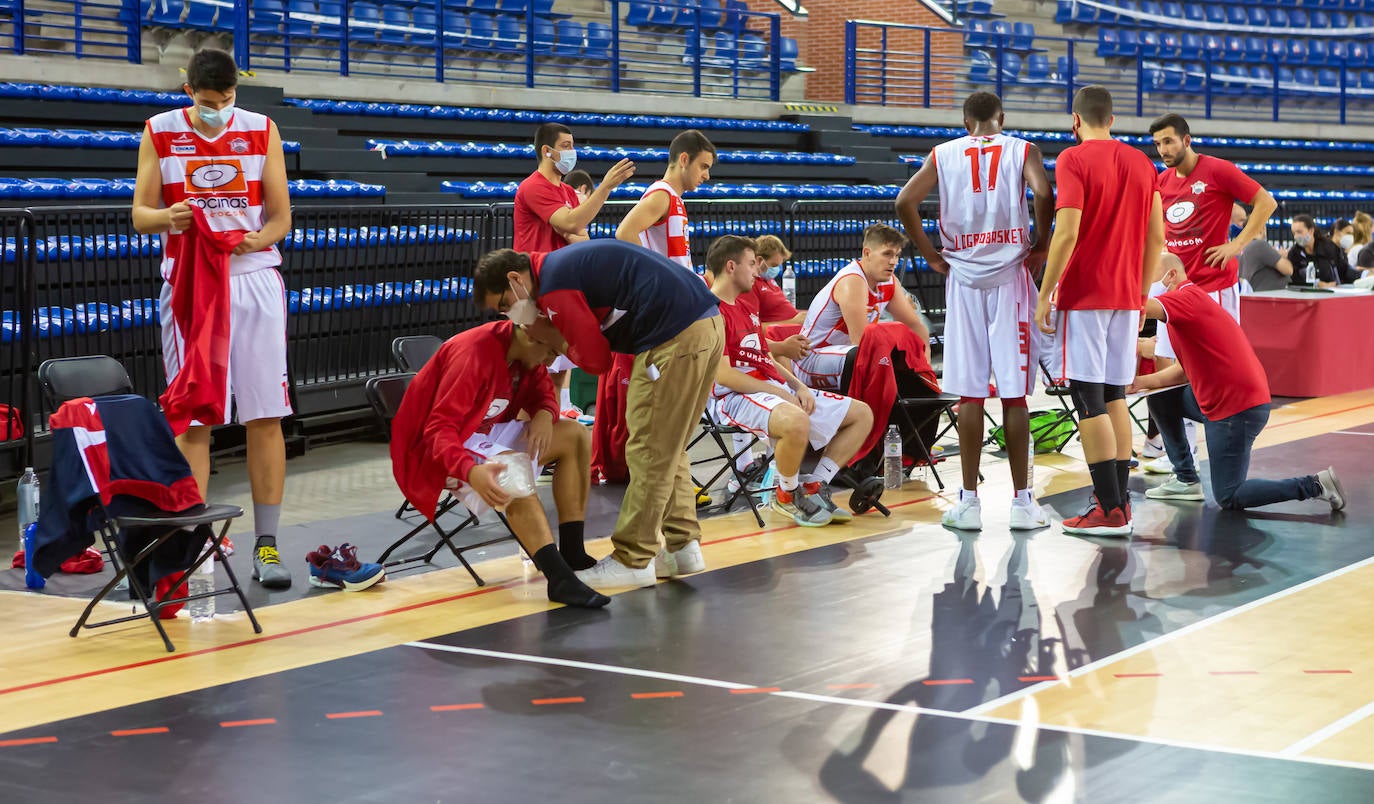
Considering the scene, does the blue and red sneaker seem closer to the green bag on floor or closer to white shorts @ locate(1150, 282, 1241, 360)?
the green bag on floor

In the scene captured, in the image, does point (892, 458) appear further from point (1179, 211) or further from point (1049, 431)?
point (1179, 211)

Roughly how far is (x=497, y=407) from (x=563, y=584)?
2.41ft

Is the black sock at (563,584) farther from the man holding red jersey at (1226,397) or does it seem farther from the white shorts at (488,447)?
the man holding red jersey at (1226,397)

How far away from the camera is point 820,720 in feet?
14.2

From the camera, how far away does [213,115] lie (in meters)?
5.98

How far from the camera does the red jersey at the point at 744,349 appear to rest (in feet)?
24.2

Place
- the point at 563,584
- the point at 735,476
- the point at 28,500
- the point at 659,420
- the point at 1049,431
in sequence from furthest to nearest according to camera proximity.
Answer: the point at 1049,431 < the point at 735,476 < the point at 28,500 < the point at 659,420 < the point at 563,584

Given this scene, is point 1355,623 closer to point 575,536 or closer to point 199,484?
point 575,536

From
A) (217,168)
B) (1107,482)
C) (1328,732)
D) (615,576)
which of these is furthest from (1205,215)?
(217,168)

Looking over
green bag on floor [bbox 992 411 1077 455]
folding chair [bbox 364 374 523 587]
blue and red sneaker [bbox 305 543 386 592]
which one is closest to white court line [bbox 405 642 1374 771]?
blue and red sneaker [bbox 305 543 386 592]

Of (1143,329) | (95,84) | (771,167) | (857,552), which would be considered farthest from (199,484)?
(771,167)

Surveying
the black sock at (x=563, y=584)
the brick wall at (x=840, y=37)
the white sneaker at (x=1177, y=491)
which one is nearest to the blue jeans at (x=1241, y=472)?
the white sneaker at (x=1177, y=491)

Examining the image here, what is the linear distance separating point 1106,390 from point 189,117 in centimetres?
410

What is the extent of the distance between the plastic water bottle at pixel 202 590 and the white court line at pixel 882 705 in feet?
2.87
